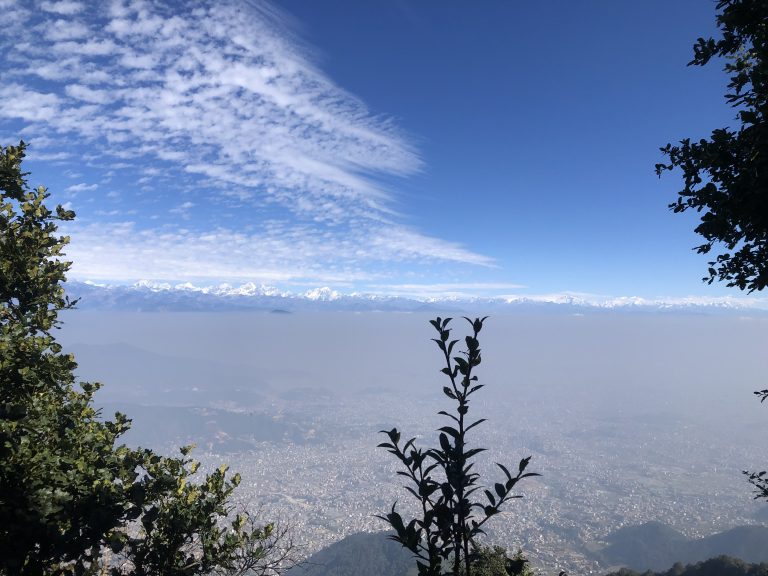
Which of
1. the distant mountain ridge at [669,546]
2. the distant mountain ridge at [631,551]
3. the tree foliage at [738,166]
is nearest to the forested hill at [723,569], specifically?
the distant mountain ridge at [631,551]

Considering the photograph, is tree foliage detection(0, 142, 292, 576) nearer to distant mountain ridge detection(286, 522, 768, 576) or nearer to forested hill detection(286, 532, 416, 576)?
distant mountain ridge detection(286, 522, 768, 576)

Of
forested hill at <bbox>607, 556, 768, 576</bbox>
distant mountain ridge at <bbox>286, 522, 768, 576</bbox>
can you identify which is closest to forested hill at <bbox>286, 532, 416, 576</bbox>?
distant mountain ridge at <bbox>286, 522, 768, 576</bbox>

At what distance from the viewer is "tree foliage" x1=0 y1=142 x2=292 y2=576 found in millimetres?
6301

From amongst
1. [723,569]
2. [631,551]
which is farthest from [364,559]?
[631,551]

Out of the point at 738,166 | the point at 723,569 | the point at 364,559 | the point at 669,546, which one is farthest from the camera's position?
the point at 669,546

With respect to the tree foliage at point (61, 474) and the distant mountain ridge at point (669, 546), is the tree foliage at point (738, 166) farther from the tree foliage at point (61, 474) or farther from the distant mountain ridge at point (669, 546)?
the distant mountain ridge at point (669, 546)

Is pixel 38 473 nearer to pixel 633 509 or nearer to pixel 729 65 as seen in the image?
pixel 729 65

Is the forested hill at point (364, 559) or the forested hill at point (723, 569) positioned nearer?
the forested hill at point (723, 569)

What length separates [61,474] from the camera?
21.5ft

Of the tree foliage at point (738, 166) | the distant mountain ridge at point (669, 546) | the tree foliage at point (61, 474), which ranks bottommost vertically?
the distant mountain ridge at point (669, 546)

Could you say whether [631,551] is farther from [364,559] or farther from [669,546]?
[364,559]

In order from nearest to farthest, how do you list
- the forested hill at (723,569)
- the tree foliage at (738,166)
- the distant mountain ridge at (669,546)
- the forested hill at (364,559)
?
the tree foliage at (738,166), the forested hill at (723,569), the forested hill at (364,559), the distant mountain ridge at (669,546)

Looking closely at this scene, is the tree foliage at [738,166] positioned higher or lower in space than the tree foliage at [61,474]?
higher

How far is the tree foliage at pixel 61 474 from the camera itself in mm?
6301
